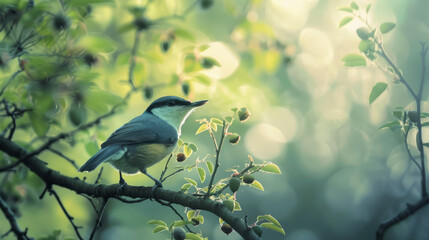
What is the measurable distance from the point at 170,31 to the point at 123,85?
112cm

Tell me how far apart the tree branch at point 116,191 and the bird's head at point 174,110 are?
1.44 m

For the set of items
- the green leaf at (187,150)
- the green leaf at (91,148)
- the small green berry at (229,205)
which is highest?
the small green berry at (229,205)

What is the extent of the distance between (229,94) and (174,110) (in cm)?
63

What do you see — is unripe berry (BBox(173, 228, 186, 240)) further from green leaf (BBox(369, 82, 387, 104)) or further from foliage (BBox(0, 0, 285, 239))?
green leaf (BBox(369, 82, 387, 104))

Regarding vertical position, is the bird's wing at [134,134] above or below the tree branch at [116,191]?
below

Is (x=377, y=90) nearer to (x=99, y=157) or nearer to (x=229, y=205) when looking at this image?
(x=229, y=205)

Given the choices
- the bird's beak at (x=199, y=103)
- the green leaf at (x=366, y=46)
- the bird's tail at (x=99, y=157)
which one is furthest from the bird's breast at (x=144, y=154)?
the green leaf at (x=366, y=46)

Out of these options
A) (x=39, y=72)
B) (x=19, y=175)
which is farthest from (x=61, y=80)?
(x=19, y=175)

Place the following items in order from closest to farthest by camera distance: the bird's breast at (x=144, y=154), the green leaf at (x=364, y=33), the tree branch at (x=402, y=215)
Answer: the tree branch at (x=402, y=215), the green leaf at (x=364, y=33), the bird's breast at (x=144, y=154)

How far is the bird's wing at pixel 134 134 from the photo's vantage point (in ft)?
10.7

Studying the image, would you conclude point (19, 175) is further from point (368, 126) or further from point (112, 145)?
point (368, 126)

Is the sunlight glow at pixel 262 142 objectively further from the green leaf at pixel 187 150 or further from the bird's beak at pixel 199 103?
the green leaf at pixel 187 150

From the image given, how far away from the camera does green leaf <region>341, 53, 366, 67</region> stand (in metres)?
1.95

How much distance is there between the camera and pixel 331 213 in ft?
41.3
